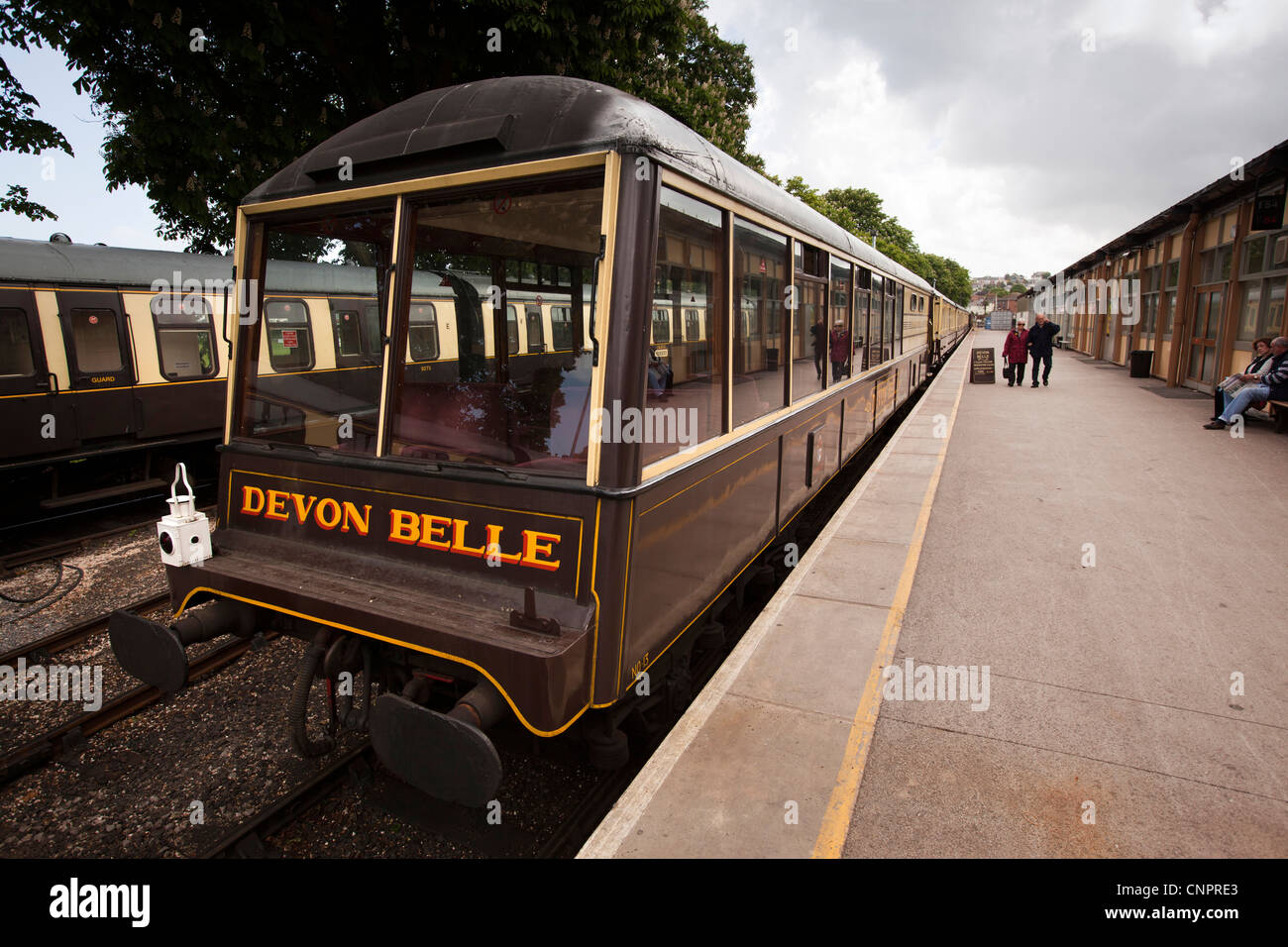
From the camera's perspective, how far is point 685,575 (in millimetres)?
3430

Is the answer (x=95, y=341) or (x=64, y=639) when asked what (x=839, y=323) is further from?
(x=95, y=341)

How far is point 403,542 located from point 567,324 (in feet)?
4.57

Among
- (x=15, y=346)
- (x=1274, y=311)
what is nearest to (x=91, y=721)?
(x=15, y=346)

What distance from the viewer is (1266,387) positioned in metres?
10.3

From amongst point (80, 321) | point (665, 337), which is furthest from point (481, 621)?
point (80, 321)

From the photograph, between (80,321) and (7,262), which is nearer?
(7,262)

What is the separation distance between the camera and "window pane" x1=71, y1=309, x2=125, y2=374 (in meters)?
8.66

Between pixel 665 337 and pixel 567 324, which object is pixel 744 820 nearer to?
pixel 665 337

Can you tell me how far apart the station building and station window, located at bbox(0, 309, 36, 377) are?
1704 cm

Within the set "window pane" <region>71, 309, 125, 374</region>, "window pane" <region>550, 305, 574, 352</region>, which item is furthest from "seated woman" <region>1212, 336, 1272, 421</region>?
"window pane" <region>71, 309, 125, 374</region>

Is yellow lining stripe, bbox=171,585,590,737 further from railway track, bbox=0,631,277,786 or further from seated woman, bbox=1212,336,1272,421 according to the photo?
seated woman, bbox=1212,336,1272,421

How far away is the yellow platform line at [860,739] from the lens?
269cm

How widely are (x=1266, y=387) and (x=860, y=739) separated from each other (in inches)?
435
